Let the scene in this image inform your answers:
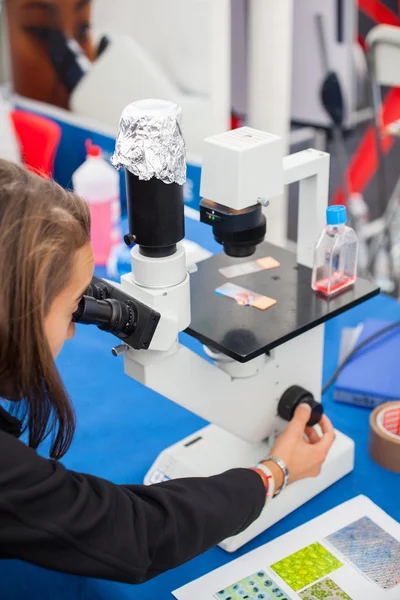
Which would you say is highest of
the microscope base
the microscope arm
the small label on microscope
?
the small label on microscope

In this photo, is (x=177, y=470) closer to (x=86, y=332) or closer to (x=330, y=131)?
(x=86, y=332)

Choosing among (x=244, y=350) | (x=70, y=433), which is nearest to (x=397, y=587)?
(x=244, y=350)

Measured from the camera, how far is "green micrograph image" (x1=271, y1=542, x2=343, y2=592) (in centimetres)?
97

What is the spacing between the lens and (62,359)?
59.1 inches

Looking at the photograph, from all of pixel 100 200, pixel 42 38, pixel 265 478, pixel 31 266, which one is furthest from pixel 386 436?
pixel 42 38

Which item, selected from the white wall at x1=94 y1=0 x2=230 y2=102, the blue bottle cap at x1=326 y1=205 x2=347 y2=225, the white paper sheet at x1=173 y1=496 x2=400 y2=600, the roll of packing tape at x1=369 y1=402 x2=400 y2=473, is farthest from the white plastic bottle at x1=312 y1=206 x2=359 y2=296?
the white wall at x1=94 y1=0 x2=230 y2=102

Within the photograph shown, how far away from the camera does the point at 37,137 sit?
2523mm

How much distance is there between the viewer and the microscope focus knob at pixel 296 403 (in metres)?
1.10

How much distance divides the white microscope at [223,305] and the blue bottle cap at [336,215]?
0.04 meters

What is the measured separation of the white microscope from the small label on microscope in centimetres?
1

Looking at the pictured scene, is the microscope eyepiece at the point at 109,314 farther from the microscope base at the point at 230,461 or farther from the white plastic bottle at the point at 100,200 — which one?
the white plastic bottle at the point at 100,200

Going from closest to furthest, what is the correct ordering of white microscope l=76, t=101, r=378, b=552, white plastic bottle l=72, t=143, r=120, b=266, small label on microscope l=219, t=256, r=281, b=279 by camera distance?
white microscope l=76, t=101, r=378, b=552, small label on microscope l=219, t=256, r=281, b=279, white plastic bottle l=72, t=143, r=120, b=266

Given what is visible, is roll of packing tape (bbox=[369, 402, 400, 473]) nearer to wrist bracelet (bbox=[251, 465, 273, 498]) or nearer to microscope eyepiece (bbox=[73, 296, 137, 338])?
wrist bracelet (bbox=[251, 465, 273, 498])

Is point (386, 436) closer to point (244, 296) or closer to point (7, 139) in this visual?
point (244, 296)
